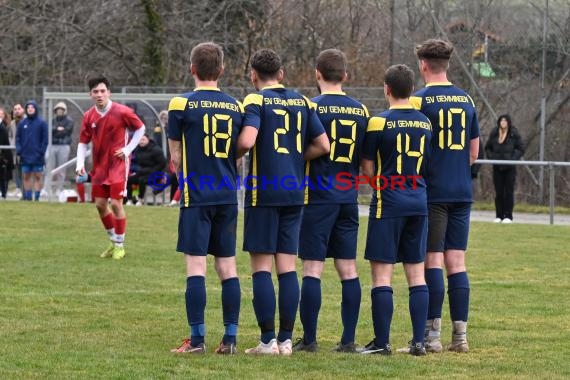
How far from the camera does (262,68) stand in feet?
27.3

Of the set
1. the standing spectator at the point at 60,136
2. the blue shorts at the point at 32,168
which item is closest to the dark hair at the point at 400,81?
the blue shorts at the point at 32,168

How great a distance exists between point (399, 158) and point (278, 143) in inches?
33.3

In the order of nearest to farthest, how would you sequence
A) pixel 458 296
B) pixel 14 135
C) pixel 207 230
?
pixel 207 230
pixel 458 296
pixel 14 135

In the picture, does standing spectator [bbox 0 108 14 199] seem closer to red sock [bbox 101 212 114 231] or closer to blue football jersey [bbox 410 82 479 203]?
red sock [bbox 101 212 114 231]

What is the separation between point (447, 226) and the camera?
346 inches

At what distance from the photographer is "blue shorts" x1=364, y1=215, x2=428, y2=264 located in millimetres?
8383

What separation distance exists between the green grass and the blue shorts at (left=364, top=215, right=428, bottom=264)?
0.70 m

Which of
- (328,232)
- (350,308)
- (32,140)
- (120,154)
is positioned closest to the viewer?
(328,232)

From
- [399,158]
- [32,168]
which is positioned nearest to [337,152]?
[399,158]

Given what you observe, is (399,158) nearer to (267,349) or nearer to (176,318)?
(267,349)

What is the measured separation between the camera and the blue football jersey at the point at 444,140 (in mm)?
8617

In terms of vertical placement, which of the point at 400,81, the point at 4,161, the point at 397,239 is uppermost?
the point at 400,81

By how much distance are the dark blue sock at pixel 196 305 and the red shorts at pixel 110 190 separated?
5750mm

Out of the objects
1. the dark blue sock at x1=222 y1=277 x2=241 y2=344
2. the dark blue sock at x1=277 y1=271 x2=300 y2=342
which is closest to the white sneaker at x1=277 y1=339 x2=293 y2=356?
the dark blue sock at x1=277 y1=271 x2=300 y2=342
